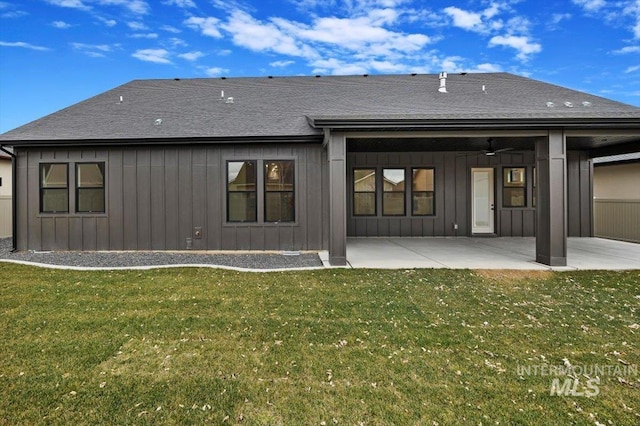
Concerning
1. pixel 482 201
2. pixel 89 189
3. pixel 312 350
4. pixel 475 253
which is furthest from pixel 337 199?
pixel 482 201

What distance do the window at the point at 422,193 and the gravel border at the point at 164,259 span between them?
446 centimetres

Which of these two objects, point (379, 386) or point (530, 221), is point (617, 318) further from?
point (530, 221)

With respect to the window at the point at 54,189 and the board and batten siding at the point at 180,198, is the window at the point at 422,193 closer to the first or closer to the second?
the board and batten siding at the point at 180,198

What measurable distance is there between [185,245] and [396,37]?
14.2 m

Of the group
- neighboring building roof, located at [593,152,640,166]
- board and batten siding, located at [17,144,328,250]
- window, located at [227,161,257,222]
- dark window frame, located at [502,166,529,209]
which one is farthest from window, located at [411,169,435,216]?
neighboring building roof, located at [593,152,640,166]

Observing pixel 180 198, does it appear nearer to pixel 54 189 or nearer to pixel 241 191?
pixel 241 191

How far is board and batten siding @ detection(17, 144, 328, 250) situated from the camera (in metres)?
8.16

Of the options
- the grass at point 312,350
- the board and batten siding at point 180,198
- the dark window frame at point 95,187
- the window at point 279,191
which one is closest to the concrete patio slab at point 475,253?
the grass at point 312,350

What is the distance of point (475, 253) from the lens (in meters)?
7.78

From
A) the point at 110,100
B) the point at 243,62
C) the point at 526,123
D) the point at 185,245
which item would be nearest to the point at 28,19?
the point at 110,100

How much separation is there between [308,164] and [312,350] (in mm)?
5757

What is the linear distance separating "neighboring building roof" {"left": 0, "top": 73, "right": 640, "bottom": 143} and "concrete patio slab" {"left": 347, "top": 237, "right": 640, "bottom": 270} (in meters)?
2.81

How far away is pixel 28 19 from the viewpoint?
1286 cm

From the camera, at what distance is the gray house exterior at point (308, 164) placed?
21.6 ft
